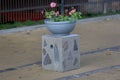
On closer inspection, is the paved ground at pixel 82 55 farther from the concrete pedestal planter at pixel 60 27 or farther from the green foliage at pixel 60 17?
the green foliage at pixel 60 17

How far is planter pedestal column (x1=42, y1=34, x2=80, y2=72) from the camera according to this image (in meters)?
7.84

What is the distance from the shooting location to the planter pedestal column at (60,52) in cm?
784

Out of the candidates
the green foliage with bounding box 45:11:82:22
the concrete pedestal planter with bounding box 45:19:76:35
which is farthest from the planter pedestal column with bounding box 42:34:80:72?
the green foliage with bounding box 45:11:82:22

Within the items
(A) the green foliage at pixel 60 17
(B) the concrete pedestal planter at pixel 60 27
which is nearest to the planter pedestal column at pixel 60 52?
(B) the concrete pedestal planter at pixel 60 27

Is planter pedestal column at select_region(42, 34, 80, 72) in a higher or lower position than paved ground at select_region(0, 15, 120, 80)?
higher

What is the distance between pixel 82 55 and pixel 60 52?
5.56 feet

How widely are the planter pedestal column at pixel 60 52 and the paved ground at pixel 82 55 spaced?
11 centimetres

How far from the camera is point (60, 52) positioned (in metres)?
7.83

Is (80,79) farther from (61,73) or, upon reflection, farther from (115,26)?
(115,26)

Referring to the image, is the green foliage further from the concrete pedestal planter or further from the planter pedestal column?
the planter pedestal column

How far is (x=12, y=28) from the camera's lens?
41.7 ft

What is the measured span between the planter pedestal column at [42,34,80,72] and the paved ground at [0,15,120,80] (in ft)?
0.38

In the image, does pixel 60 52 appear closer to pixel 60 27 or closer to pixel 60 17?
pixel 60 27

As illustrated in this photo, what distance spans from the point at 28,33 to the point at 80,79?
5.12 metres
